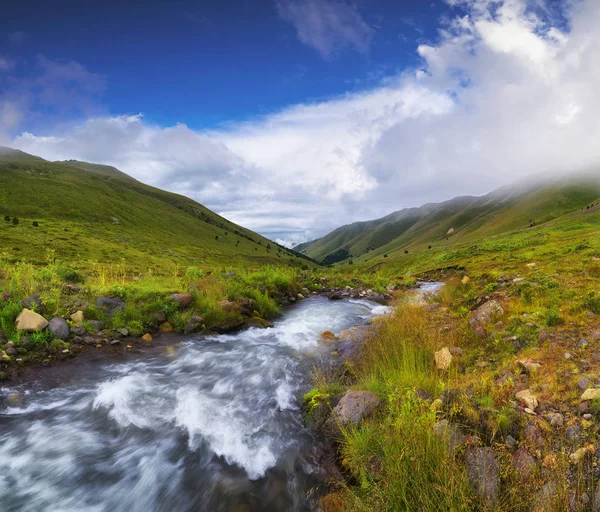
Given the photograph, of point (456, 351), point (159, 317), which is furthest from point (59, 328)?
point (456, 351)

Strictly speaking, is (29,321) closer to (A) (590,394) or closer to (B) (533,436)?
(B) (533,436)

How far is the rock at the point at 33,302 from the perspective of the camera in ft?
35.6

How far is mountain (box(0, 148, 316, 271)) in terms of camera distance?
34406 millimetres

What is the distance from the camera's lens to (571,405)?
5.20m

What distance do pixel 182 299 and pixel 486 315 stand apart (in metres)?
13.1

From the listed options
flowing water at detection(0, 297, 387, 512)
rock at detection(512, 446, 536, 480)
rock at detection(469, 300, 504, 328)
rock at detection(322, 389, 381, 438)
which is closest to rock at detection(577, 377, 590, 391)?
rock at detection(512, 446, 536, 480)

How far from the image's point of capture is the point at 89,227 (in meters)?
54.5

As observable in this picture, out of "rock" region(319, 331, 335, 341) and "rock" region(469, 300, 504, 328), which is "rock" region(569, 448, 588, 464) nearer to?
"rock" region(469, 300, 504, 328)

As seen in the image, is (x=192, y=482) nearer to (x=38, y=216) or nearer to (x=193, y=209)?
(x=38, y=216)

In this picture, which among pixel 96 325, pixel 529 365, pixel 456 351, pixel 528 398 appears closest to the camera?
pixel 528 398

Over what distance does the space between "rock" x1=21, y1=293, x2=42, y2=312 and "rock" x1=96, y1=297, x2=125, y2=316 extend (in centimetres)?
197

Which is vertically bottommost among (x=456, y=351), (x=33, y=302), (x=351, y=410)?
(x=456, y=351)

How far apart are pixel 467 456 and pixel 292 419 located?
15.2 feet

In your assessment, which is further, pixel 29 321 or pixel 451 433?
pixel 29 321
